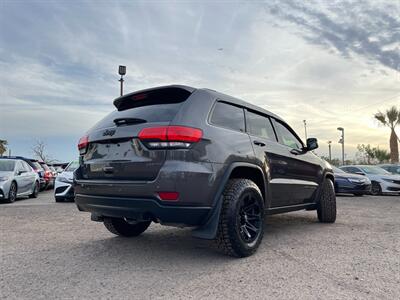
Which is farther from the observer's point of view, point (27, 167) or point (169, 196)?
point (27, 167)

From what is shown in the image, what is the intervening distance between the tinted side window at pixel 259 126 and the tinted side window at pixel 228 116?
0.15 m

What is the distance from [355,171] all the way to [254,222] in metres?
12.3

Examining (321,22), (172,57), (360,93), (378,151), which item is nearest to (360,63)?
(360,93)

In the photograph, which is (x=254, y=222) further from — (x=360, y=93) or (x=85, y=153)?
(x=360, y=93)

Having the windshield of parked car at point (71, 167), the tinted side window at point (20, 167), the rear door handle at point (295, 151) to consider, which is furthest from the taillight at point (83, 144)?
the tinted side window at point (20, 167)

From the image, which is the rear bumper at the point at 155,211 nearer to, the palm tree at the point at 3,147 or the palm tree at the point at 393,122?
the palm tree at the point at 393,122

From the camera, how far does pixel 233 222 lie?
324 centimetres

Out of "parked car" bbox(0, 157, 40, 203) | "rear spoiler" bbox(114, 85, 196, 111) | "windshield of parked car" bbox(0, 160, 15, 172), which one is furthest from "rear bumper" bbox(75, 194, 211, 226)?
"windshield of parked car" bbox(0, 160, 15, 172)

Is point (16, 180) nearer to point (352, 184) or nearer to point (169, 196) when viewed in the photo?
point (169, 196)

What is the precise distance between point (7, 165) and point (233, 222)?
9.26 m

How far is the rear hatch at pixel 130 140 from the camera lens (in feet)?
10.1

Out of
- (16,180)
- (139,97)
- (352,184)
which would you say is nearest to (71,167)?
(16,180)

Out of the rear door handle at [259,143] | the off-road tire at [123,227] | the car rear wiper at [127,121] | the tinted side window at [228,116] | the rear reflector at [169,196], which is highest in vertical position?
the tinted side window at [228,116]

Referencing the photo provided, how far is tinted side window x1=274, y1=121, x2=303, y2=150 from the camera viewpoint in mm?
4828
